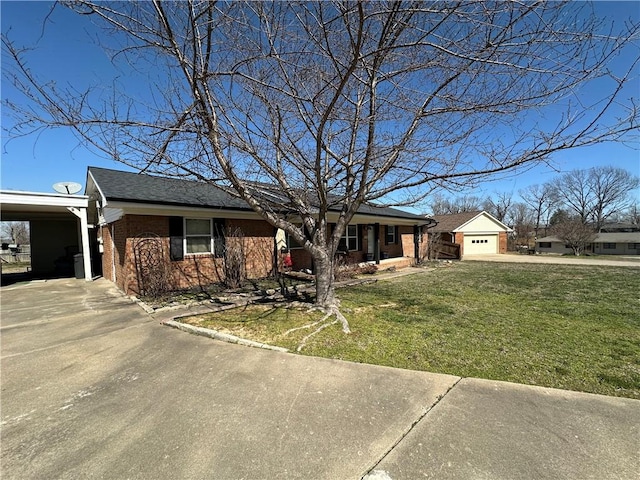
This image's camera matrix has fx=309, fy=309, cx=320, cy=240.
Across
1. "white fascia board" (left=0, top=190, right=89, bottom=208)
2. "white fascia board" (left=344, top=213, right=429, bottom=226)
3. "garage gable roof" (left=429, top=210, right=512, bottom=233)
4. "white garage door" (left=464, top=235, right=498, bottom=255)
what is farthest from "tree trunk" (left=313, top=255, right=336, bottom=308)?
"white garage door" (left=464, top=235, right=498, bottom=255)

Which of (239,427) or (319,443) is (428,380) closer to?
(319,443)

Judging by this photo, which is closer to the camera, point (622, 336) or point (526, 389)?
point (526, 389)

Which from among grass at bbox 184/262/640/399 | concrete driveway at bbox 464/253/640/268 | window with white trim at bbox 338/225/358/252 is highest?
window with white trim at bbox 338/225/358/252

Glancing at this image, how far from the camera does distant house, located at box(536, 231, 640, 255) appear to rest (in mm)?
44075

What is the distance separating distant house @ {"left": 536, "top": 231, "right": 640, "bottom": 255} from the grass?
4523cm

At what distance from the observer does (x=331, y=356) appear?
13.8 feet

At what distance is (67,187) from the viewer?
12070 mm

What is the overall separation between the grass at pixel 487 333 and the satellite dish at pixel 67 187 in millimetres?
10032

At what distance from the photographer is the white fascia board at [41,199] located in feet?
33.4

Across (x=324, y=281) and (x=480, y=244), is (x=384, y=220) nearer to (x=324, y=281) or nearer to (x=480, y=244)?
(x=324, y=281)

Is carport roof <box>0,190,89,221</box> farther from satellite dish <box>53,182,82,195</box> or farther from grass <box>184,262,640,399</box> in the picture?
grass <box>184,262,640,399</box>

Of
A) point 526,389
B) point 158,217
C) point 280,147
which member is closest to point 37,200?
point 158,217

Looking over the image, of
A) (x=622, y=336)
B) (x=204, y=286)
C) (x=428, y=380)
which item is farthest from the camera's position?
(x=204, y=286)

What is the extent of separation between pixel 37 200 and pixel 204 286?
6.81 metres
